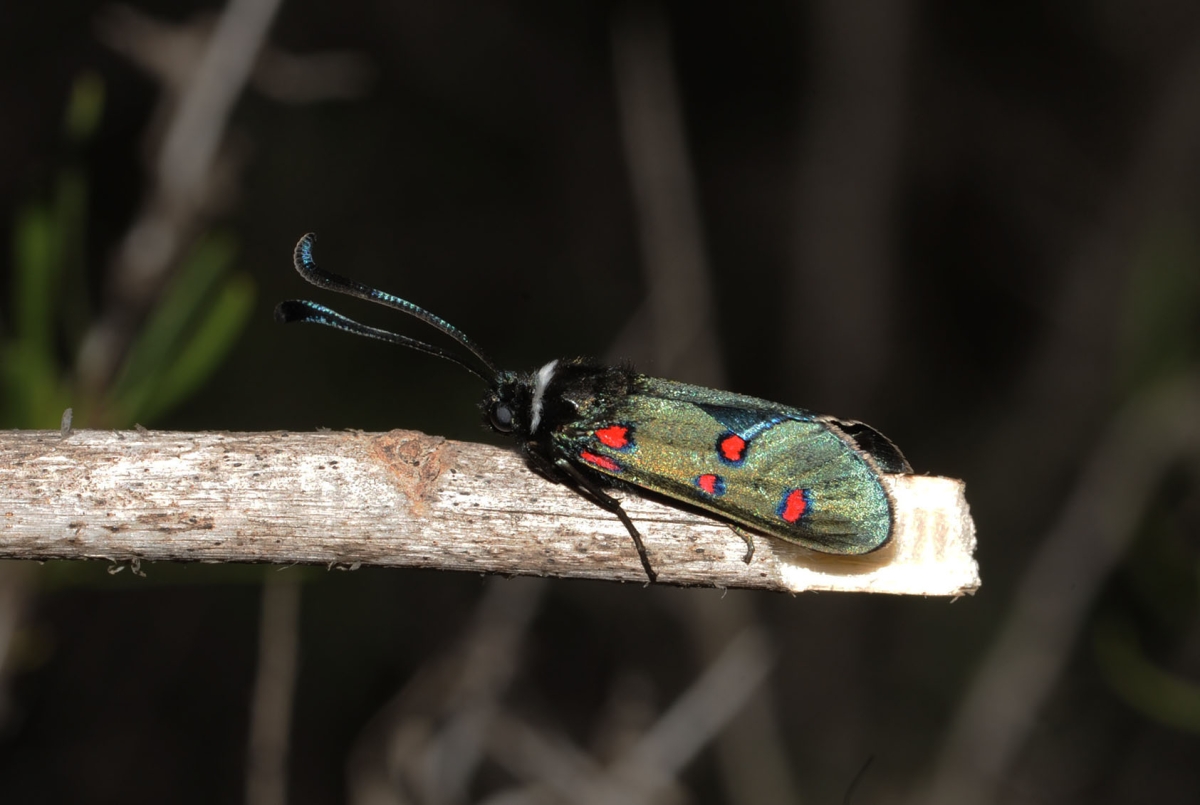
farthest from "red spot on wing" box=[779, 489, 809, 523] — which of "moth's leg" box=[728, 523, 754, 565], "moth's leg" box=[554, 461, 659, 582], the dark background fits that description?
the dark background

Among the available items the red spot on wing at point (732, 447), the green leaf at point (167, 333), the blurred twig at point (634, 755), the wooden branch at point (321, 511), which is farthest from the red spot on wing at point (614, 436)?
the blurred twig at point (634, 755)

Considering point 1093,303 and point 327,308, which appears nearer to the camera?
point 327,308

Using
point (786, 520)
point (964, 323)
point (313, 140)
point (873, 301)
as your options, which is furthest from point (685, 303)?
point (786, 520)

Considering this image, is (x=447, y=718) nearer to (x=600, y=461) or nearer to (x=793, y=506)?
(x=600, y=461)

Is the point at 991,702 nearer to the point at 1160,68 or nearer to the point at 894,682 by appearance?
the point at 894,682

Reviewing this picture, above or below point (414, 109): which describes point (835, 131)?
above

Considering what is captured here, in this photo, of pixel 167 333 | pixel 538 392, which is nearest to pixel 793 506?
pixel 538 392

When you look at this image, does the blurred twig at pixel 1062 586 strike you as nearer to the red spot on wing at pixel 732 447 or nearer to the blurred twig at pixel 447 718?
the blurred twig at pixel 447 718
